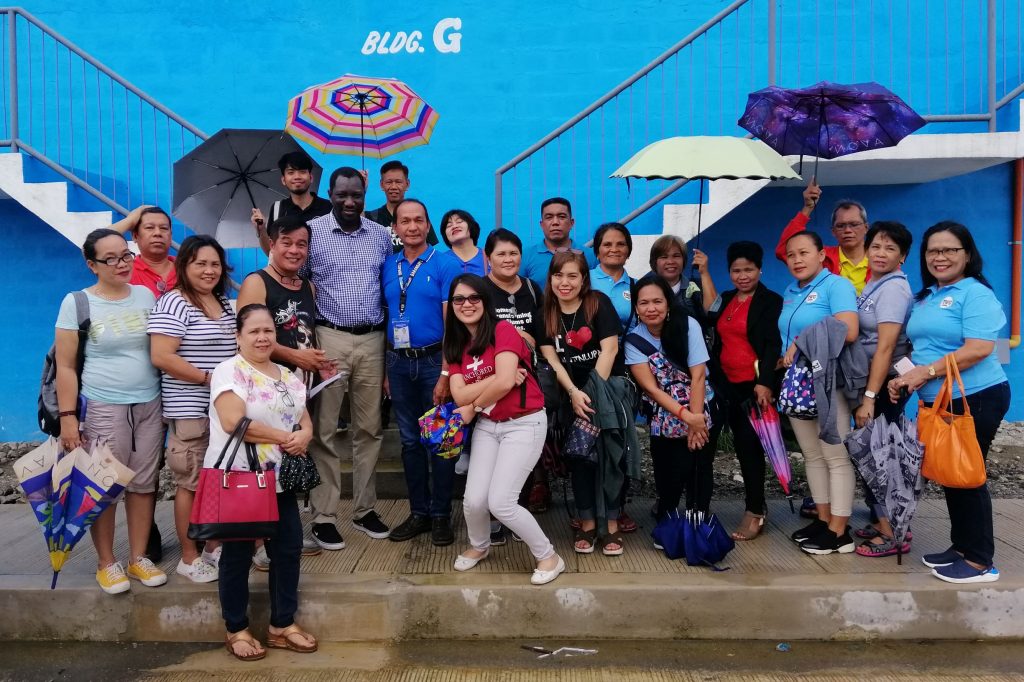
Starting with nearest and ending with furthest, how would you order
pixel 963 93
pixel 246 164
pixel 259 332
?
pixel 259 332, pixel 246 164, pixel 963 93

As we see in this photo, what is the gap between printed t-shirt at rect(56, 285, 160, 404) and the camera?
376 cm

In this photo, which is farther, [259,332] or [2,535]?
[2,535]

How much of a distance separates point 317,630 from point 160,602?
777 mm

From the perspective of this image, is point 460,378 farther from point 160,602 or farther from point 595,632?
point 160,602

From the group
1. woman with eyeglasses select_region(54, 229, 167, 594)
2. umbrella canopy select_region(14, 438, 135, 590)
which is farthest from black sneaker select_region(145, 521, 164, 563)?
umbrella canopy select_region(14, 438, 135, 590)

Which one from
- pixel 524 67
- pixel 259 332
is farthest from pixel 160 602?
pixel 524 67

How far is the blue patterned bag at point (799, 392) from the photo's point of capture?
13.5 ft

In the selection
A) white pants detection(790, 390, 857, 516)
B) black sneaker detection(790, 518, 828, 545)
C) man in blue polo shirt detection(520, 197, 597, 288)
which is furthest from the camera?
man in blue polo shirt detection(520, 197, 597, 288)

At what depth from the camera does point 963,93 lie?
7254 millimetres

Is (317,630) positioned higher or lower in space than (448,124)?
lower

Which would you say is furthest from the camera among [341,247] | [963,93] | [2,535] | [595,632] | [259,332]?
[963,93]

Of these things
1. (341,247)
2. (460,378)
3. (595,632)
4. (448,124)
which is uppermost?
(448,124)

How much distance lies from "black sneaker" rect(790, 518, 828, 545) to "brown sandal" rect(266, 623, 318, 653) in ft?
8.51

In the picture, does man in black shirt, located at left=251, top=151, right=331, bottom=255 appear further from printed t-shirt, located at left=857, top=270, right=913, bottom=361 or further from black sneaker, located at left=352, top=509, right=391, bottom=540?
printed t-shirt, located at left=857, top=270, right=913, bottom=361
